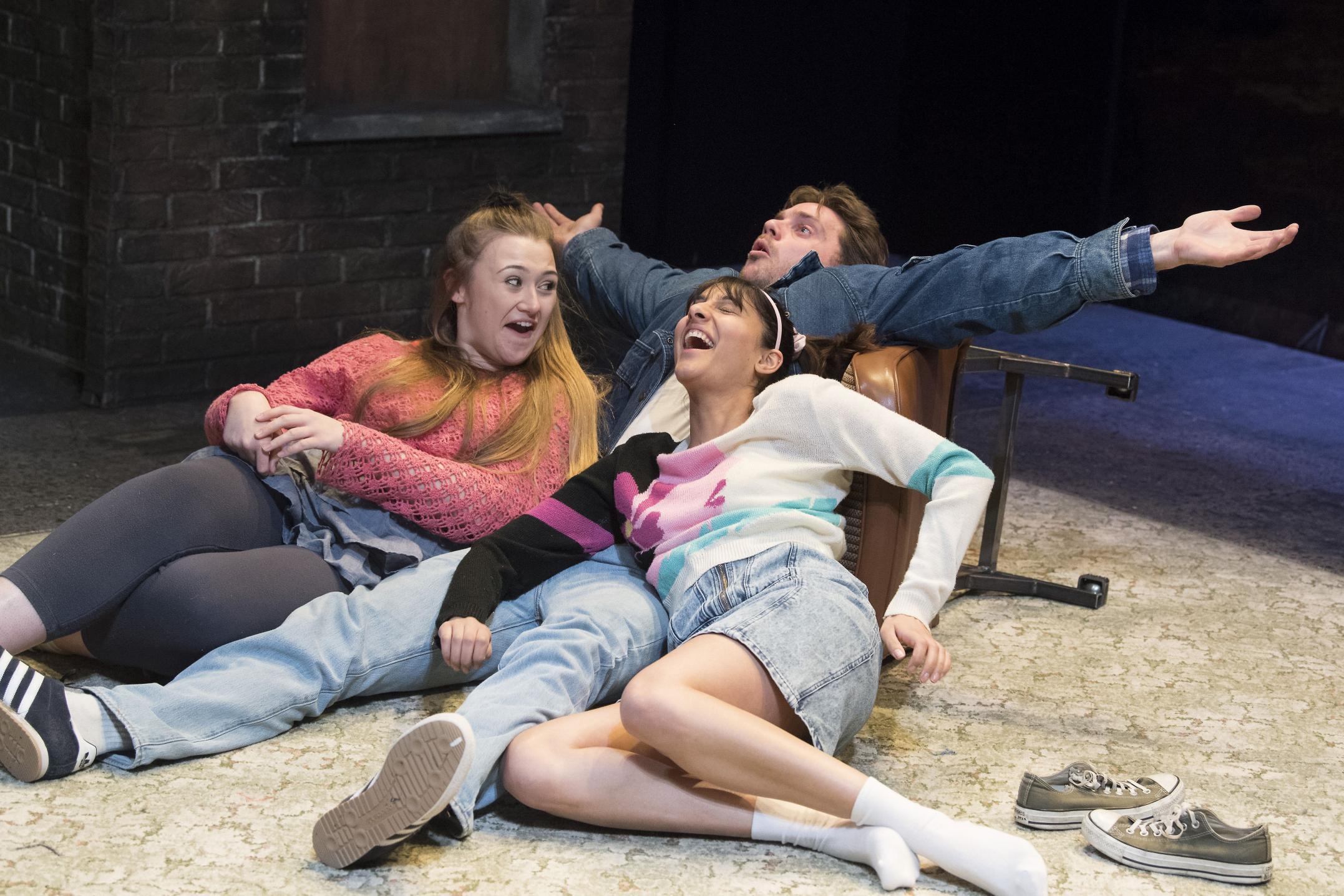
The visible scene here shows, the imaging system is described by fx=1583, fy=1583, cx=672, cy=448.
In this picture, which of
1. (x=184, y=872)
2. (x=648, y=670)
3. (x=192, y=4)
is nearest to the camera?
(x=184, y=872)

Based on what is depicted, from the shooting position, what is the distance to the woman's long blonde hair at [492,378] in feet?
9.52

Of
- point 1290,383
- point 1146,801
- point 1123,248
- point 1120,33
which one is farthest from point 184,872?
point 1120,33

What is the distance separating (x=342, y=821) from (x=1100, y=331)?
16.5 feet

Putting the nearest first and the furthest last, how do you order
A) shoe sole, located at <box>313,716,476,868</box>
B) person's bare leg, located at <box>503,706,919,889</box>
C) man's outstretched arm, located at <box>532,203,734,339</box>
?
1. shoe sole, located at <box>313,716,476,868</box>
2. person's bare leg, located at <box>503,706,919,889</box>
3. man's outstretched arm, located at <box>532,203,734,339</box>

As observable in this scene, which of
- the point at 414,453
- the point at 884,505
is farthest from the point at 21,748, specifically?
the point at 884,505

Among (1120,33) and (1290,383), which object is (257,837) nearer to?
(1290,383)

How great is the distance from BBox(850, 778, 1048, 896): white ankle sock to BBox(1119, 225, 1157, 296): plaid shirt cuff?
1038 millimetres

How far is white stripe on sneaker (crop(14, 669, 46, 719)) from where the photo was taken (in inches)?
91.0

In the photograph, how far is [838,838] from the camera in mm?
2264

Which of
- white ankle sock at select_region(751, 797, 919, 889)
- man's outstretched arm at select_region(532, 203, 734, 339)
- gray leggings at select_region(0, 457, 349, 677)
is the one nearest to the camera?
white ankle sock at select_region(751, 797, 919, 889)

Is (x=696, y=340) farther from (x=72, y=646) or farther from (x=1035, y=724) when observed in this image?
Answer: (x=72, y=646)

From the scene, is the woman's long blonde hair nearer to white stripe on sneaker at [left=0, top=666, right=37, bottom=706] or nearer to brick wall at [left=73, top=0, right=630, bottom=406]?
white stripe on sneaker at [left=0, top=666, right=37, bottom=706]

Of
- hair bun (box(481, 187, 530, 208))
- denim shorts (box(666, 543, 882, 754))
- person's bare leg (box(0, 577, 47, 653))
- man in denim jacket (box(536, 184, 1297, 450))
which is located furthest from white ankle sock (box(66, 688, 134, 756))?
hair bun (box(481, 187, 530, 208))

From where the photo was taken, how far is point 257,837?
2252mm
